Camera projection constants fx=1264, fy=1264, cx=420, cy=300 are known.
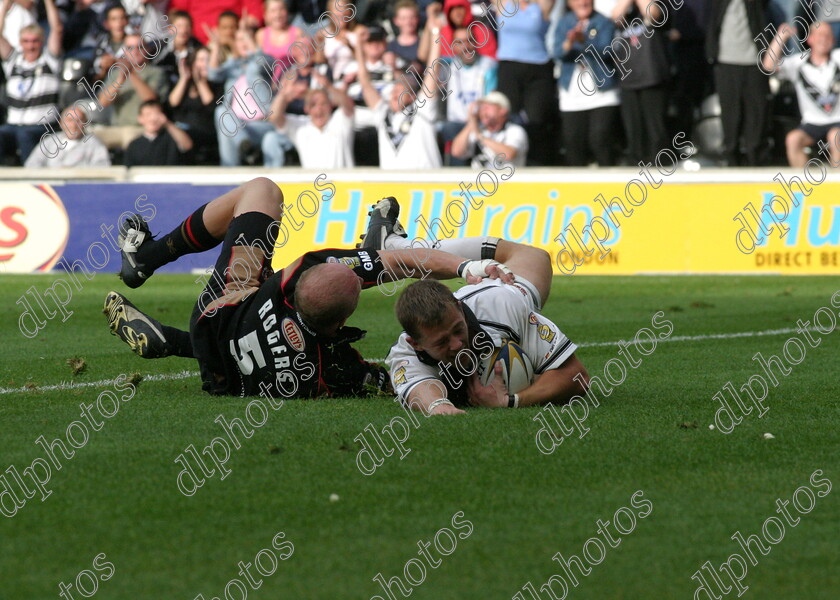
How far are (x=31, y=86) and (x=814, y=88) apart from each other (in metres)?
11.5

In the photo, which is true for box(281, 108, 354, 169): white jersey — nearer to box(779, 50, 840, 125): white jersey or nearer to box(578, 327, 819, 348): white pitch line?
box(779, 50, 840, 125): white jersey

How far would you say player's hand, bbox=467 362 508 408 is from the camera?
665 centimetres

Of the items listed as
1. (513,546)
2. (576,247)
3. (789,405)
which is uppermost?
(513,546)

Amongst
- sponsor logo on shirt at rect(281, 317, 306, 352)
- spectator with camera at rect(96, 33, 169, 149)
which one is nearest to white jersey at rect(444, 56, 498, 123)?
spectator with camera at rect(96, 33, 169, 149)

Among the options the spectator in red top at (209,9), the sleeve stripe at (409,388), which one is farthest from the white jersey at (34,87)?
the sleeve stripe at (409,388)

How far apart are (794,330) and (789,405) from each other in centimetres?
410

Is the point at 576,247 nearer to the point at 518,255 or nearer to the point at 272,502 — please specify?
the point at 518,255

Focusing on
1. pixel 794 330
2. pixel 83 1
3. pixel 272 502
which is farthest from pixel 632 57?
pixel 272 502

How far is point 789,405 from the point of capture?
22.8 feet

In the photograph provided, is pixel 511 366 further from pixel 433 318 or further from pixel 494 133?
pixel 494 133

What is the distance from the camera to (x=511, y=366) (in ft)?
21.9

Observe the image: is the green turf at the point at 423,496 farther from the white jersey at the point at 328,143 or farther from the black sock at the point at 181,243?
the white jersey at the point at 328,143

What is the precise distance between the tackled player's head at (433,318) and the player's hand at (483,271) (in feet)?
1.94

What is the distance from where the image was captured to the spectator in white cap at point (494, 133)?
17359mm
